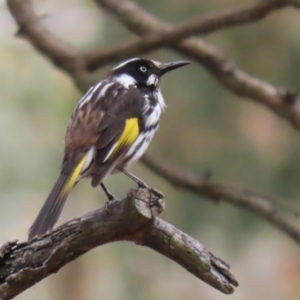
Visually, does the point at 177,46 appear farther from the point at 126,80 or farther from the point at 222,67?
the point at 126,80

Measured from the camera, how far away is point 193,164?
5.82m

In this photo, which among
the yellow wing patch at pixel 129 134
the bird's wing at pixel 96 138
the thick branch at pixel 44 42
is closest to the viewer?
the bird's wing at pixel 96 138

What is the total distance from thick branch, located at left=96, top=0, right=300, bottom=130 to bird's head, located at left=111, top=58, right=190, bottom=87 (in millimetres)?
408

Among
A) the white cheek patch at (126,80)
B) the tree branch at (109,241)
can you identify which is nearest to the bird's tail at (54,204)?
the tree branch at (109,241)

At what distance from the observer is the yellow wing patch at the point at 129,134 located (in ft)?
12.0

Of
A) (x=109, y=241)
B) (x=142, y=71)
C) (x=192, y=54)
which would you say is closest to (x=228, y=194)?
(x=192, y=54)

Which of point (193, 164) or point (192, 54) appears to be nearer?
point (192, 54)

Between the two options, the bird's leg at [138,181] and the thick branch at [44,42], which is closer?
the bird's leg at [138,181]

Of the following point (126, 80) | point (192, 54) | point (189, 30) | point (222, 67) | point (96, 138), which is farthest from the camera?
point (192, 54)

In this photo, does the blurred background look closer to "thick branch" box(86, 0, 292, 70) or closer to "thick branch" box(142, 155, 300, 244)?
"thick branch" box(142, 155, 300, 244)

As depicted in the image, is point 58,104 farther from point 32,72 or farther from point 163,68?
point 163,68

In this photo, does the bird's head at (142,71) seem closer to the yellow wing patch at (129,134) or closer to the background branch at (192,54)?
the background branch at (192,54)

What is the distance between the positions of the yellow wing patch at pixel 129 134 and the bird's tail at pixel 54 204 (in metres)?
0.16

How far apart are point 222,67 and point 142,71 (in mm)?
618
